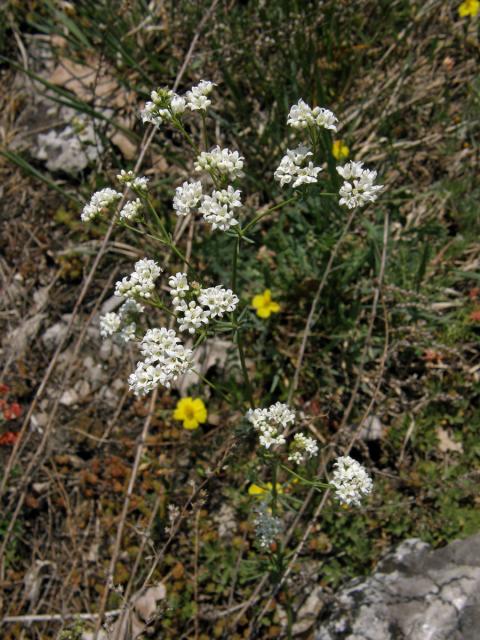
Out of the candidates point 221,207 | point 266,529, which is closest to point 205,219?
point 221,207

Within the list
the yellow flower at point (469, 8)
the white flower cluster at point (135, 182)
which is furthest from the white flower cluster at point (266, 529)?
the yellow flower at point (469, 8)

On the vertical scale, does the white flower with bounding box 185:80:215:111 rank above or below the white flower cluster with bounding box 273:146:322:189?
above

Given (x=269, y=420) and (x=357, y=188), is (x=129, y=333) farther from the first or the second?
(x=357, y=188)

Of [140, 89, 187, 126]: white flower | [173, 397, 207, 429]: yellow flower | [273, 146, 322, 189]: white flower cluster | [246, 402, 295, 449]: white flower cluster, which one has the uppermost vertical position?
[140, 89, 187, 126]: white flower

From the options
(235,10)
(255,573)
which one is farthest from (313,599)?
(235,10)

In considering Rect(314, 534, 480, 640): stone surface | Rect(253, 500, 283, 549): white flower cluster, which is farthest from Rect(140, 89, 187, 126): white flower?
Rect(314, 534, 480, 640): stone surface

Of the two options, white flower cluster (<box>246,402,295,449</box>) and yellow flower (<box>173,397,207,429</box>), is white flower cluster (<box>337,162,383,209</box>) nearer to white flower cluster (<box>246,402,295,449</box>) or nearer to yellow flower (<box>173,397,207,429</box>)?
white flower cluster (<box>246,402,295,449</box>)
